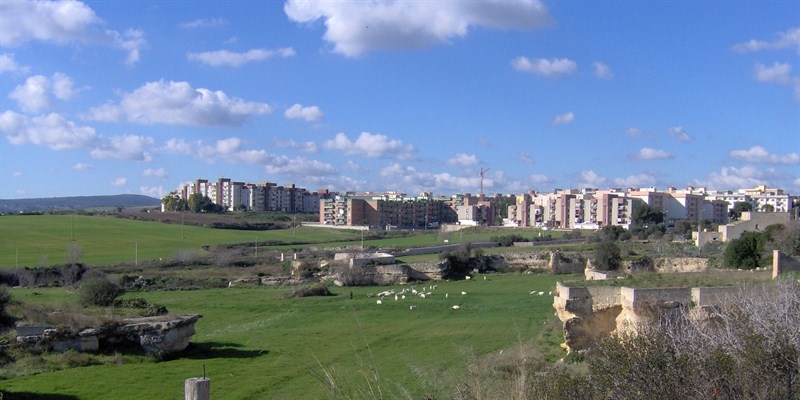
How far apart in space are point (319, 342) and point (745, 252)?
28.1 meters

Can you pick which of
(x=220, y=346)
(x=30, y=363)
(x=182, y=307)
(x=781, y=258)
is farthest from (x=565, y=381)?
(x=182, y=307)

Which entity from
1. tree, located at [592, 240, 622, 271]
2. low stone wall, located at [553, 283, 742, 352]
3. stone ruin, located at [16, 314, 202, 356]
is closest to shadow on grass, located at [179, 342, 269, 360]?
stone ruin, located at [16, 314, 202, 356]

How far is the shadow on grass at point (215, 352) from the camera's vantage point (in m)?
20.2

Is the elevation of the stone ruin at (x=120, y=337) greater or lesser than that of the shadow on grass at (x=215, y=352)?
greater

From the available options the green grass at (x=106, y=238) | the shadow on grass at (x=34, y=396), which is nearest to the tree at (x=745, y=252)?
the shadow on grass at (x=34, y=396)

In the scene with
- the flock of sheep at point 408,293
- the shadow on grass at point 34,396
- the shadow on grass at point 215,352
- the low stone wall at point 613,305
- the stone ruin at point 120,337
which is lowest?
the flock of sheep at point 408,293

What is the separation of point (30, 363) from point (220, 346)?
5.90 m

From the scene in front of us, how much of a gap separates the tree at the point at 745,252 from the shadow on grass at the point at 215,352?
2928cm

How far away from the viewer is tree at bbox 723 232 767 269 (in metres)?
37.3

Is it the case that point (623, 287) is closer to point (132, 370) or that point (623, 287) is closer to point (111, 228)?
point (132, 370)

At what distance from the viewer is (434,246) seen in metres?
69.4

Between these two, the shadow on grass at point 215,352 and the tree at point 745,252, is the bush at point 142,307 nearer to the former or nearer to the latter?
the shadow on grass at point 215,352

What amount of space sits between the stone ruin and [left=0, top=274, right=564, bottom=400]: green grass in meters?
0.73

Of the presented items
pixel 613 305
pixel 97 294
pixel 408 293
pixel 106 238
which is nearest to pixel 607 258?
pixel 408 293
